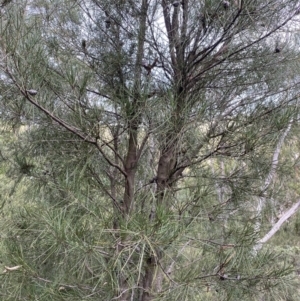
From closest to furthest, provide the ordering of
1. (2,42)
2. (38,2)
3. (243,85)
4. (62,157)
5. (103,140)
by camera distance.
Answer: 1. (2,42)
2. (103,140)
3. (62,157)
4. (243,85)
5. (38,2)

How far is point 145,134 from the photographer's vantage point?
127 cm

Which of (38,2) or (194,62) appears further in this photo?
(38,2)

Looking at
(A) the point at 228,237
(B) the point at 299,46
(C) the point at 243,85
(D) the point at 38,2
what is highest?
(D) the point at 38,2

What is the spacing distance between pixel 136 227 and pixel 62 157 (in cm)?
52

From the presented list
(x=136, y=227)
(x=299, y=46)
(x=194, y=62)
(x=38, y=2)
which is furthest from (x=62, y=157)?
(x=299, y=46)

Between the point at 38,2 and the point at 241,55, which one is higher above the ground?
the point at 38,2

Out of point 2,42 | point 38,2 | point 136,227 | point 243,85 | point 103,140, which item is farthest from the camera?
point 38,2

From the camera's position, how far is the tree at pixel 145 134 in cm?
104

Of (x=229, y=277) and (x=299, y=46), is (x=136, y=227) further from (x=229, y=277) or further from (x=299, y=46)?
(x=299, y=46)

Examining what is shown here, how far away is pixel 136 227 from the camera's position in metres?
0.95

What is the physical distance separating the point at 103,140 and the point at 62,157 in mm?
213

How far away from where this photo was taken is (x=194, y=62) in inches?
51.7

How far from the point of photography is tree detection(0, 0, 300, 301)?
1.04 m

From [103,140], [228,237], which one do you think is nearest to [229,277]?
[228,237]
